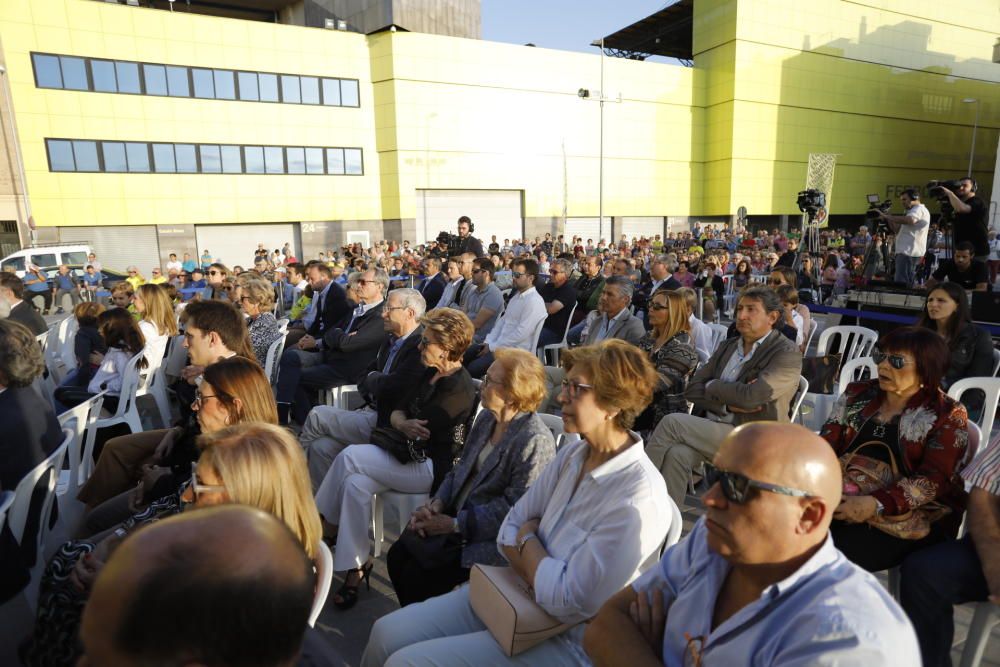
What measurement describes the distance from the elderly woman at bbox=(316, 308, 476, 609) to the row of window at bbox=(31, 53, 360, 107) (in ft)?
78.9

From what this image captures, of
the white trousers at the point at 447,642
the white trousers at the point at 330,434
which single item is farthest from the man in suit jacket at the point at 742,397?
the white trousers at the point at 330,434

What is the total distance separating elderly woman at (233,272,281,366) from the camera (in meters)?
4.73

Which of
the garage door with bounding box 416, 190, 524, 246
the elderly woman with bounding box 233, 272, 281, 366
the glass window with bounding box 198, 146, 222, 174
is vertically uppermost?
the glass window with bounding box 198, 146, 222, 174

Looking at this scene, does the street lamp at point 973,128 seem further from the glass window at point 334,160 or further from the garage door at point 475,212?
the glass window at point 334,160

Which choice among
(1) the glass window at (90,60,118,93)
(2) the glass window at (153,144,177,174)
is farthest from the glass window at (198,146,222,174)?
(1) the glass window at (90,60,118,93)

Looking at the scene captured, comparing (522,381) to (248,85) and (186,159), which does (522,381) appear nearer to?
(186,159)

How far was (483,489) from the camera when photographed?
2.35 m

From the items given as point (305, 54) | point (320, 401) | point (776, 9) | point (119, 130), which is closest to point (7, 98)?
point (119, 130)

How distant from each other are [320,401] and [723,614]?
15.2ft

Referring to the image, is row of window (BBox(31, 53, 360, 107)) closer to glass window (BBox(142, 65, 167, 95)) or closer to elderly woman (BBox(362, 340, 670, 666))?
glass window (BBox(142, 65, 167, 95))

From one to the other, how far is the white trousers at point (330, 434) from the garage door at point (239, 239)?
873 inches

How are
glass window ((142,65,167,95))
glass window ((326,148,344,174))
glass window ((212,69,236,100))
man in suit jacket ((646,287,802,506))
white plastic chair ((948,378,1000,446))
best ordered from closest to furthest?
1. white plastic chair ((948,378,1000,446))
2. man in suit jacket ((646,287,802,506))
3. glass window ((142,65,167,95))
4. glass window ((212,69,236,100))
5. glass window ((326,148,344,174))

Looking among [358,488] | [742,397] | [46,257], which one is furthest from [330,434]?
[46,257]

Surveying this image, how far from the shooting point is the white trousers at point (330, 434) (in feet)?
11.3
